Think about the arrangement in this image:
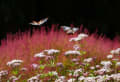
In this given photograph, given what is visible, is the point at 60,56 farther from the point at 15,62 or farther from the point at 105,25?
the point at 105,25

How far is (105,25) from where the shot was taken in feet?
38.0

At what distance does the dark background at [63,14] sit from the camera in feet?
34.0

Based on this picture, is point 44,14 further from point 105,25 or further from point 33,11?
point 105,25

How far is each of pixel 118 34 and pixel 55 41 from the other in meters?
5.70

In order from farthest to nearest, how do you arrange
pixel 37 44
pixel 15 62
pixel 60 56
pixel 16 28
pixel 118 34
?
pixel 118 34 < pixel 16 28 < pixel 37 44 < pixel 60 56 < pixel 15 62

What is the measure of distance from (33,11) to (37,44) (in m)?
4.88

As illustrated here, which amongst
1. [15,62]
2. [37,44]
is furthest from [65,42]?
[15,62]

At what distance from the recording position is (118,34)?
1144 centimetres

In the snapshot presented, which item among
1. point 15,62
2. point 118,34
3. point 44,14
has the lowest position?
point 15,62

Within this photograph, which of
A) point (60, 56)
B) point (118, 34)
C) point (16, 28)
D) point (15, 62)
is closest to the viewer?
point (15, 62)

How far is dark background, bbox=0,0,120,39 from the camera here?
10359mm

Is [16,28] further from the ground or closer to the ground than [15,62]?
further from the ground

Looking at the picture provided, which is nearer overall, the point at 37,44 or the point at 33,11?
the point at 37,44

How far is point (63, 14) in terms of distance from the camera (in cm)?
1132
